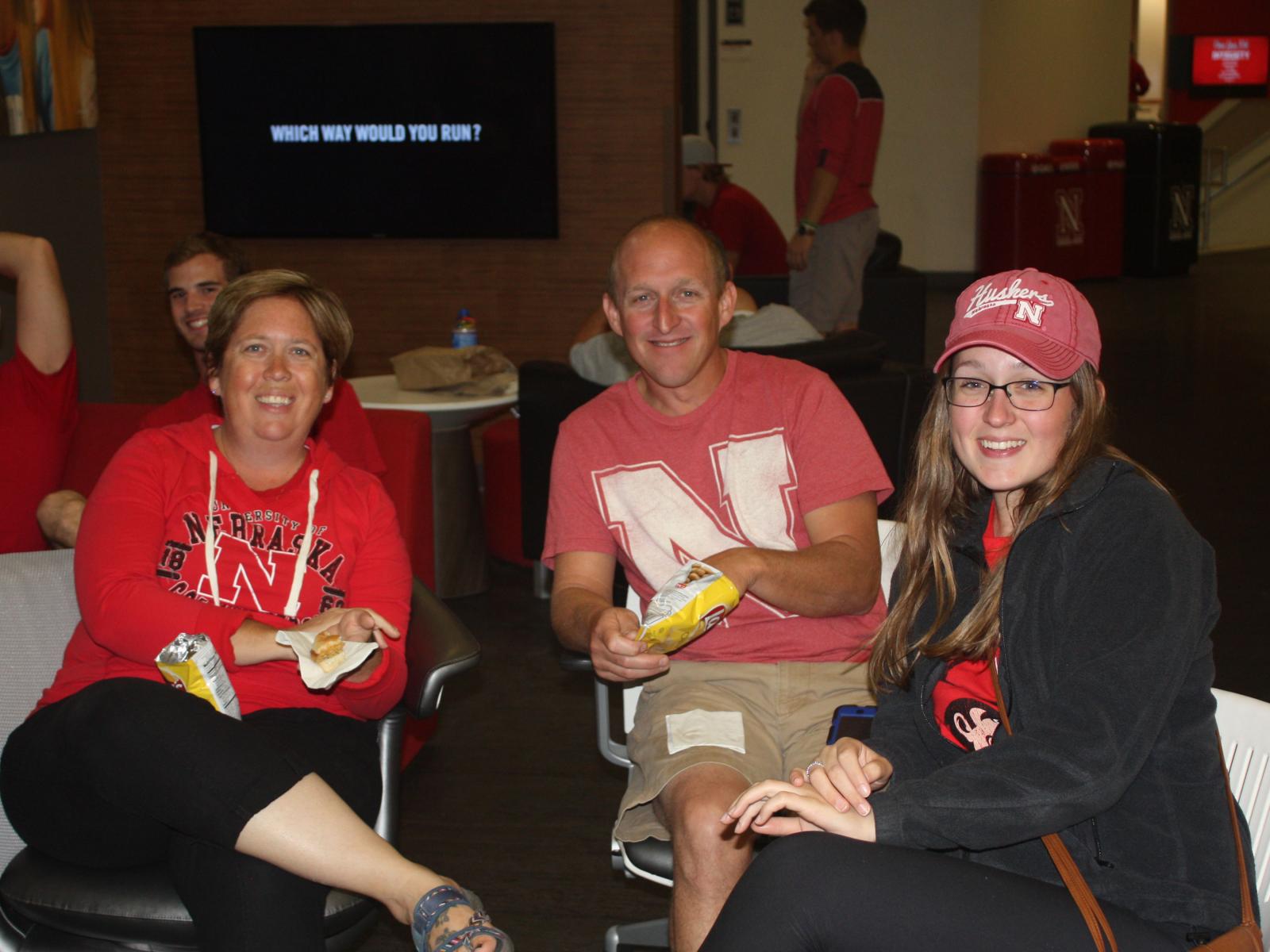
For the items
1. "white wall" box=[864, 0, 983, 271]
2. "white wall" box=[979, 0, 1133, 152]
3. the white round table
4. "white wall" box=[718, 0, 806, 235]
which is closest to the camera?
the white round table

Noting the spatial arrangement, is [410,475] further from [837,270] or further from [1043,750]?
[837,270]

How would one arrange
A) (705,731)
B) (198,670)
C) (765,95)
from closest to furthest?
(198,670)
(705,731)
(765,95)

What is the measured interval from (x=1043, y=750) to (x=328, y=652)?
1.10 meters

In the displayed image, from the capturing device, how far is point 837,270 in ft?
20.9

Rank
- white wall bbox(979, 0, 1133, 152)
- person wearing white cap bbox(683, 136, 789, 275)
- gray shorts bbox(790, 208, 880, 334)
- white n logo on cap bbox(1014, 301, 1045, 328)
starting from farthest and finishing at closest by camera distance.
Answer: white wall bbox(979, 0, 1133, 152)
person wearing white cap bbox(683, 136, 789, 275)
gray shorts bbox(790, 208, 880, 334)
white n logo on cap bbox(1014, 301, 1045, 328)

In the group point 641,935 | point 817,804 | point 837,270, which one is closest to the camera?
point 817,804

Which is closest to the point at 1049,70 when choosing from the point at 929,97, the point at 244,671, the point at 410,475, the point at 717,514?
the point at 929,97

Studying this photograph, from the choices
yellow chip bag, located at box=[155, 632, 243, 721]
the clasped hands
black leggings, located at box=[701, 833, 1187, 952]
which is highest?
yellow chip bag, located at box=[155, 632, 243, 721]

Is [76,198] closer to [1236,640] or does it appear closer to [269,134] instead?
[269,134]

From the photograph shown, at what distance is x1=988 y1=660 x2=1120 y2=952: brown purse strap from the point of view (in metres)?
1.46

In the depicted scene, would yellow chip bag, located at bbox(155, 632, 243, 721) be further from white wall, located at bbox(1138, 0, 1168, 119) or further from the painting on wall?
white wall, located at bbox(1138, 0, 1168, 119)

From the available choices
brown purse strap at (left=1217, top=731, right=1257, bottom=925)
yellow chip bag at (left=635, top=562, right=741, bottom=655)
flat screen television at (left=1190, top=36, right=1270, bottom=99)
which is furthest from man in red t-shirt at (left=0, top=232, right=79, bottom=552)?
flat screen television at (left=1190, top=36, right=1270, bottom=99)

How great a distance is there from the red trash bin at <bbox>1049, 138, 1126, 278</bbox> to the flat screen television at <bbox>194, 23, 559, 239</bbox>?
9073 millimetres

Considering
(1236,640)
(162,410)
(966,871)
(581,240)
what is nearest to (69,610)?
(162,410)
